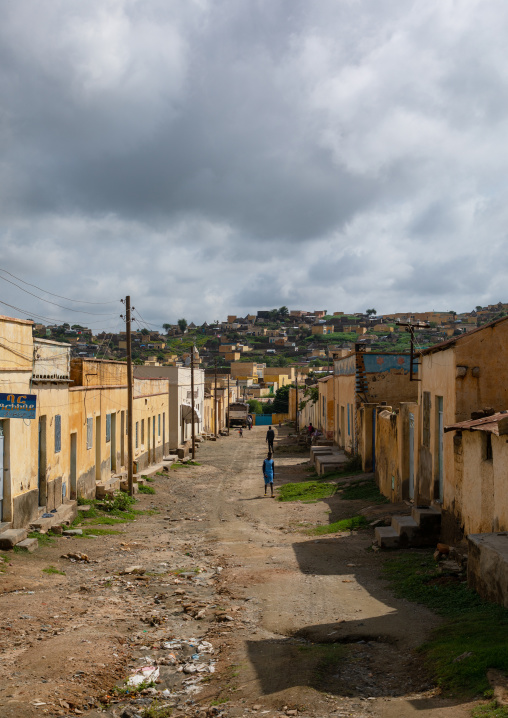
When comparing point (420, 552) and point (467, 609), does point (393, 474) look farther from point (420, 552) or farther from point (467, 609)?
point (467, 609)

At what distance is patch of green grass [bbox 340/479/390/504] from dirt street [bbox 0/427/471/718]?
3.39 m

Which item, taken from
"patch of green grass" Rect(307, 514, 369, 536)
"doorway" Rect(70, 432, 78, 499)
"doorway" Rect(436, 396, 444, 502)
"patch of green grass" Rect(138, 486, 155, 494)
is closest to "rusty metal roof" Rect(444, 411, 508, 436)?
"doorway" Rect(436, 396, 444, 502)

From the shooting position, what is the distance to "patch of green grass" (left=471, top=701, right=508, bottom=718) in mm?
5367

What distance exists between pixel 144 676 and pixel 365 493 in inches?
553

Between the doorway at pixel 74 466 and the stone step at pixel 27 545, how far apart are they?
5.28 meters

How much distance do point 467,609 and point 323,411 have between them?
3292 centimetres

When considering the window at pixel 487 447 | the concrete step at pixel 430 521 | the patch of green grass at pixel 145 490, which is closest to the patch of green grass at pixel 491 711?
the window at pixel 487 447

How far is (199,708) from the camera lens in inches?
265

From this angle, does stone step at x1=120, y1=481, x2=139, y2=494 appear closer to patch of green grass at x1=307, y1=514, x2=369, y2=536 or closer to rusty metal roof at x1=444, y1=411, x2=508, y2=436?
patch of green grass at x1=307, y1=514, x2=369, y2=536

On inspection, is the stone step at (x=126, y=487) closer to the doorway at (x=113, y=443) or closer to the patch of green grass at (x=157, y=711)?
the doorway at (x=113, y=443)

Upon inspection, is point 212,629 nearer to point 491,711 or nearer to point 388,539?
point 491,711

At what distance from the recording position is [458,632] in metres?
7.57

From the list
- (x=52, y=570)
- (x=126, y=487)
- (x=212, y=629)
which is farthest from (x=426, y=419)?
(x=126, y=487)

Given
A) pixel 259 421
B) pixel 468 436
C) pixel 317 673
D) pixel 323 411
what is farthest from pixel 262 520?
pixel 259 421
